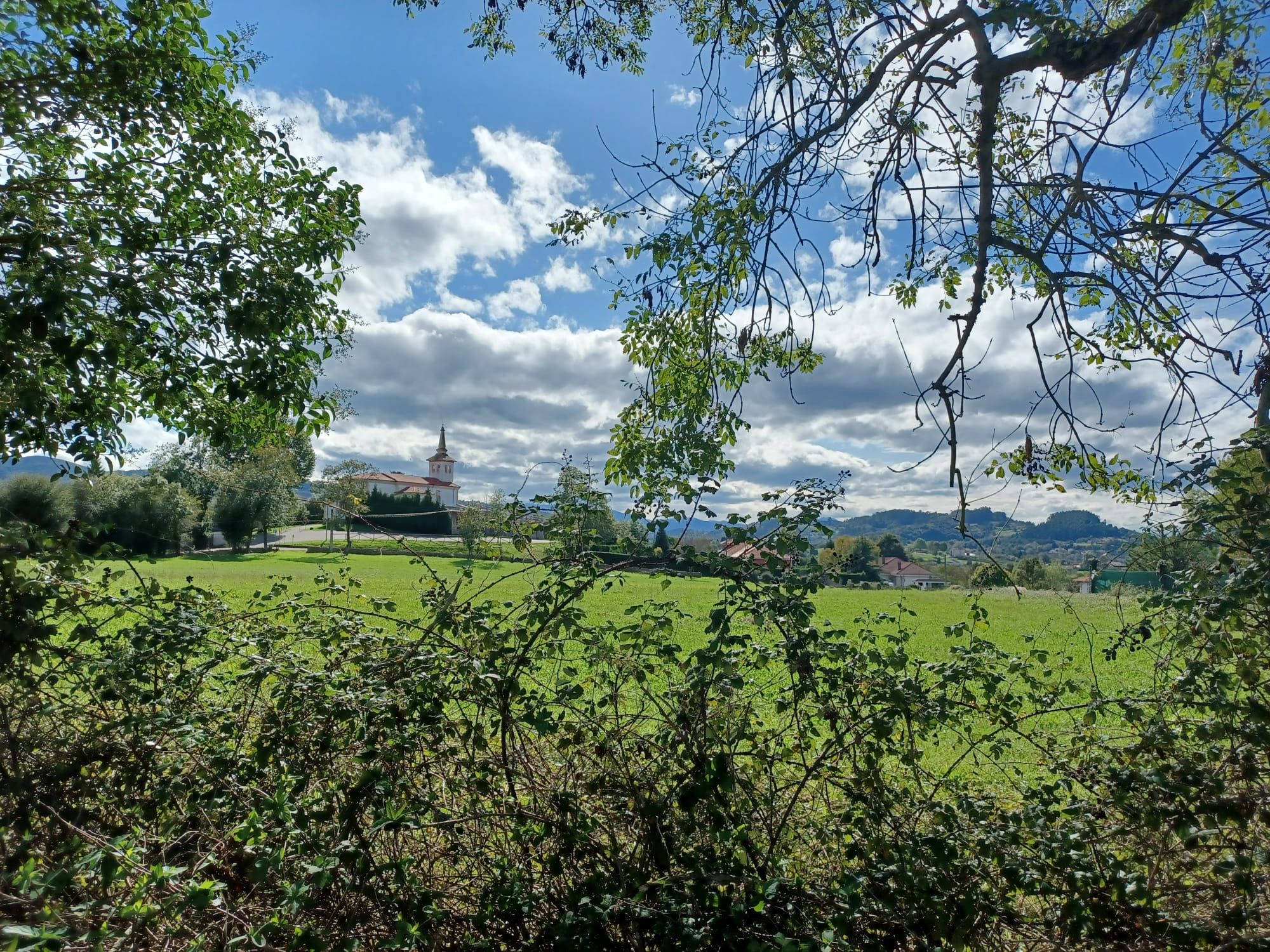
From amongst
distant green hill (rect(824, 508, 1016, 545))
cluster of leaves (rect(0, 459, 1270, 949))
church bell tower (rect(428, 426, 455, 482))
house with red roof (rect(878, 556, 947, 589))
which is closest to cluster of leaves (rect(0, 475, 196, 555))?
cluster of leaves (rect(0, 459, 1270, 949))

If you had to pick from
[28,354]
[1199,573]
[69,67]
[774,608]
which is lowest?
[774,608]

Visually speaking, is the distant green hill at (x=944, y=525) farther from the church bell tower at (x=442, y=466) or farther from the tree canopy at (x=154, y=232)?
the church bell tower at (x=442, y=466)

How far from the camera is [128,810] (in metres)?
2.85

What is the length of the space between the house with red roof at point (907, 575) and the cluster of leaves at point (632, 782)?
367 mm

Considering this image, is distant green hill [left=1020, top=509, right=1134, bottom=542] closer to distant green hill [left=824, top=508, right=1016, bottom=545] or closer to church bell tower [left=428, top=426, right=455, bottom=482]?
distant green hill [left=824, top=508, right=1016, bottom=545]

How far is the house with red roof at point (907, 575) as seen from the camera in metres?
3.48

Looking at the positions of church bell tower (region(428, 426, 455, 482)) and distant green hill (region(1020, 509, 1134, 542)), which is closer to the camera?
distant green hill (region(1020, 509, 1134, 542))

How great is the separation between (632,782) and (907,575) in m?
2.55

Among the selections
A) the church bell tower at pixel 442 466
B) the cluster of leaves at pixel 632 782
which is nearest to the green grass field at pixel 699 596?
the cluster of leaves at pixel 632 782

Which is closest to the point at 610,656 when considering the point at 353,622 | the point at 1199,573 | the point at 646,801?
the point at 646,801

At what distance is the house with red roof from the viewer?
3.48 m

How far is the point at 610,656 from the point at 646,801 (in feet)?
1.83

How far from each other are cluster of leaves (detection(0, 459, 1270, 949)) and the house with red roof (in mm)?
367

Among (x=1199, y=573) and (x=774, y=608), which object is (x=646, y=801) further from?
(x=1199, y=573)
